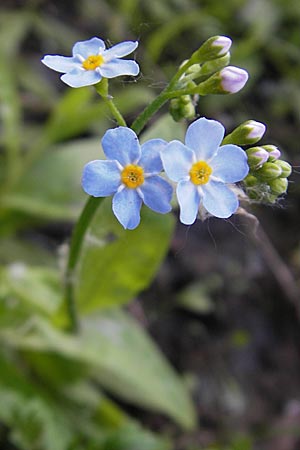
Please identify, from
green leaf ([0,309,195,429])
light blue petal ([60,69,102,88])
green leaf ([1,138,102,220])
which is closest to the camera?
light blue petal ([60,69,102,88])

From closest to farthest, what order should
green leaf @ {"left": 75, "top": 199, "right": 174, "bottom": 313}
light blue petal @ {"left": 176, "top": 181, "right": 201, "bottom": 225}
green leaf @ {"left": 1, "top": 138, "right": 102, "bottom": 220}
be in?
light blue petal @ {"left": 176, "top": 181, "right": 201, "bottom": 225} < green leaf @ {"left": 75, "top": 199, "right": 174, "bottom": 313} < green leaf @ {"left": 1, "top": 138, "right": 102, "bottom": 220}

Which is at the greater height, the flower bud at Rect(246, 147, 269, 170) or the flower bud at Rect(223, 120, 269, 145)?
the flower bud at Rect(223, 120, 269, 145)

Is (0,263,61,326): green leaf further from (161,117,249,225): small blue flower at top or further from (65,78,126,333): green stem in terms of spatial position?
(161,117,249,225): small blue flower at top

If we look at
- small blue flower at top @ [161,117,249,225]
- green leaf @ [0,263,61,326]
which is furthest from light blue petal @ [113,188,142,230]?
green leaf @ [0,263,61,326]

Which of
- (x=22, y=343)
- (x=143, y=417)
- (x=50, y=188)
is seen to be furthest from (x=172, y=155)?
(x=143, y=417)

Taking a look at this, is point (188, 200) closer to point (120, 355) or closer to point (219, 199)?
point (219, 199)

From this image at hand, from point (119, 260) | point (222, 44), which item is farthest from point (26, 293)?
point (222, 44)
